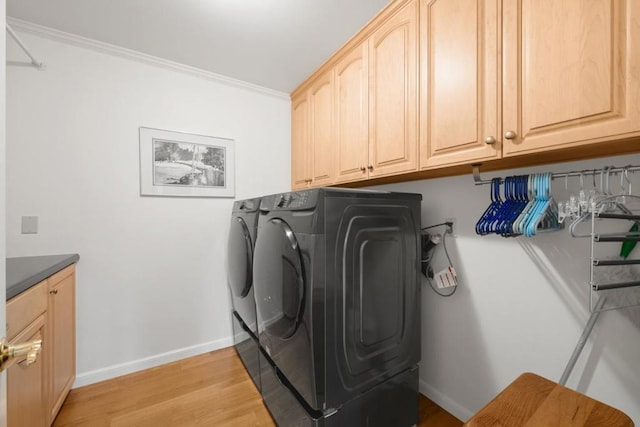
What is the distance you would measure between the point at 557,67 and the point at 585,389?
4.37 ft

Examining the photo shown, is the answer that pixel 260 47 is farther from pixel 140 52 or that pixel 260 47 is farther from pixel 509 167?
pixel 509 167

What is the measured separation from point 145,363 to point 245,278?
46.3 inches

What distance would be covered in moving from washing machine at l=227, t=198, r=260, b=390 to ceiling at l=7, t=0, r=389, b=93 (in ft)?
3.75

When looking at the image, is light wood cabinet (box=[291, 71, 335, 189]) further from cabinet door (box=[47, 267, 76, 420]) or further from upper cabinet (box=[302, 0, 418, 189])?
cabinet door (box=[47, 267, 76, 420])

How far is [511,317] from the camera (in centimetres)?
133

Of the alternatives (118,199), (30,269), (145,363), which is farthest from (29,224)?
(145,363)

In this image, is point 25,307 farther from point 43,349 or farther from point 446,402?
point 446,402

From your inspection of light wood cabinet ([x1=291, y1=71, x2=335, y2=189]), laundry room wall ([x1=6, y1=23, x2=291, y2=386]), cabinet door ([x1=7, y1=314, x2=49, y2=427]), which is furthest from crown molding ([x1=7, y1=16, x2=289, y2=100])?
cabinet door ([x1=7, y1=314, x2=49, y2=427])

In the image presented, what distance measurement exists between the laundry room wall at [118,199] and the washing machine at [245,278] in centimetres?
36

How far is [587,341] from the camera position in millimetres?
1100

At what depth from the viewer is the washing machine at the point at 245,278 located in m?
1.69

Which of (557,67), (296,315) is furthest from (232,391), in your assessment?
(557,67)

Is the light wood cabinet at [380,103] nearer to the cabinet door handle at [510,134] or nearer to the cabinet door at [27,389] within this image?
the cabinet door handle at [510,134]

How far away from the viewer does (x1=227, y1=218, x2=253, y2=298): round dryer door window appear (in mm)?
1723
